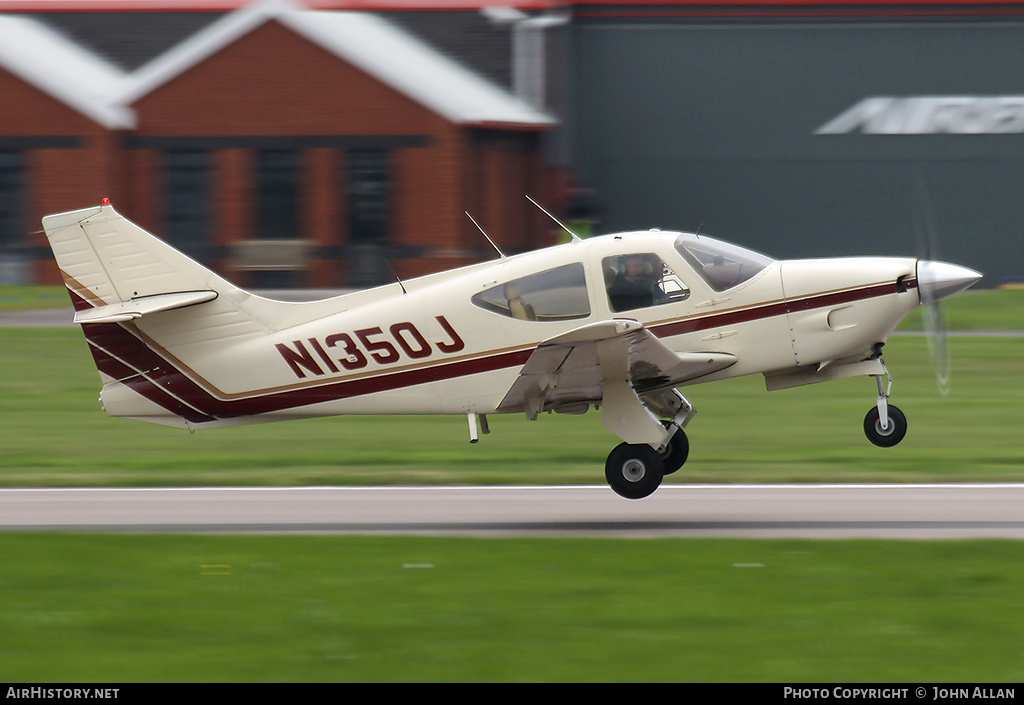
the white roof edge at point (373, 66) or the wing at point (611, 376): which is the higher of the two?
the white roof edge at point (373, 66)

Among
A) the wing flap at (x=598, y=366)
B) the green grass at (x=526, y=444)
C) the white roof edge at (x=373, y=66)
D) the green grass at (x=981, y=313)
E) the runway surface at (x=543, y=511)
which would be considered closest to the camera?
the wing flap at (x=598, y=366)

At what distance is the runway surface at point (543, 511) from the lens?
35.3ft

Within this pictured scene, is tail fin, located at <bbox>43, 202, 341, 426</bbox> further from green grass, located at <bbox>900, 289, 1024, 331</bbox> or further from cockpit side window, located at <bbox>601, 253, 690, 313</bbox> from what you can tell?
green grass, located at <bbox>900, 289, 1024, 331</bbox>

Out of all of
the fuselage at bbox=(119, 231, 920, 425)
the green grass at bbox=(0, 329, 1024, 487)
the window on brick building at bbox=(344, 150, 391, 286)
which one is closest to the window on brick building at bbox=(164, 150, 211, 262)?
the window on brick building at bbox=(344, 150, 391, 286)

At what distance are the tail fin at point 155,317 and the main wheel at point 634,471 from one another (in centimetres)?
276

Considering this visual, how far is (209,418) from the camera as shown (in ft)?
38.2

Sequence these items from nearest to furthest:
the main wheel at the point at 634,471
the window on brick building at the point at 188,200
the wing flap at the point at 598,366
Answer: the wing flap at the point at 598,366, the main wheel at the point at 634,471, the window on brick building at the point at 188,200

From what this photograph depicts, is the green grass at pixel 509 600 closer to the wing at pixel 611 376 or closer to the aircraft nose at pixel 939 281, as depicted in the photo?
the wing at pixel 611 376

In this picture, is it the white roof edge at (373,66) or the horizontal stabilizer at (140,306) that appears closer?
the horizontal stabilizer at (140,306)

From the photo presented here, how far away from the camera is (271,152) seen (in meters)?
33.9

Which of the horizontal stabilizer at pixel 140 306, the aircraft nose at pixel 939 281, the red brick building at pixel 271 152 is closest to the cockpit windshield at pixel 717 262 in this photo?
the aircraft nose at pixel 939 281

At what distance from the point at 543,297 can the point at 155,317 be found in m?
3.34

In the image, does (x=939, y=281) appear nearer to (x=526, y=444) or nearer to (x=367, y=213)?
(x=526, y=444)

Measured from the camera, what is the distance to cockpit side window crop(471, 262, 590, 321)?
36.0ft
